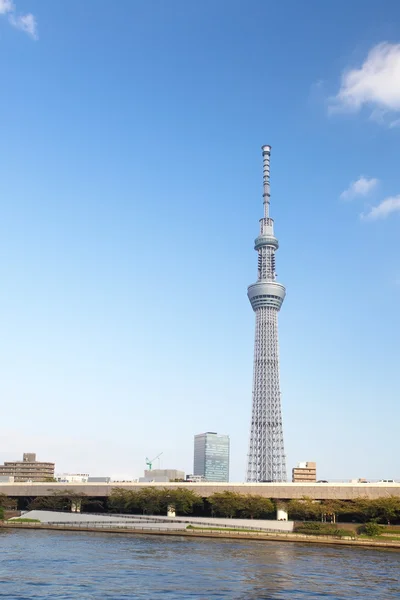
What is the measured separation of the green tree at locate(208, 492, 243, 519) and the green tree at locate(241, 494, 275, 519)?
3.49 feet

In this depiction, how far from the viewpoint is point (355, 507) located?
10988 centimetres

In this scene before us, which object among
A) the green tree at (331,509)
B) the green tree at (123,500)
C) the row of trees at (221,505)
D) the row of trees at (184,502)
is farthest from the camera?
the green tree at (123,500)

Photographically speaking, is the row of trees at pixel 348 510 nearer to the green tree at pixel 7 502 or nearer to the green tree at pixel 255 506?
the green tree at pixel 255 506

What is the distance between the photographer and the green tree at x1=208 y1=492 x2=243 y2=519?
118 metres

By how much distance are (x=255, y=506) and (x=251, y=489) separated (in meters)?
8.46

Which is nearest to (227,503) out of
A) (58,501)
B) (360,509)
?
(360,509)

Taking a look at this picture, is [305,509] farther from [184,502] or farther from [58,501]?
[58,501]

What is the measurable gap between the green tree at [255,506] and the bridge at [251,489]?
4.22 meters

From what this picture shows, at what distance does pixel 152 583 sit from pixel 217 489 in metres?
78.1

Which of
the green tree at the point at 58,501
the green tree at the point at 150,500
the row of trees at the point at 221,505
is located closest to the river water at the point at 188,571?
the row of trees at the point at 221,505

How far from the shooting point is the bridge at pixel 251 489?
381 ft

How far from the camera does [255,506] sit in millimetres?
116875

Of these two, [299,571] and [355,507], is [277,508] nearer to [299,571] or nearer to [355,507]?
[355,507]

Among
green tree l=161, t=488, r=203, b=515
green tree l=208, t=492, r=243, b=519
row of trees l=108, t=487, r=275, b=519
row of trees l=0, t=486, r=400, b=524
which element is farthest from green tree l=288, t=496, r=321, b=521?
green tree l=161, t=488, r=203, b=515
